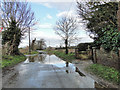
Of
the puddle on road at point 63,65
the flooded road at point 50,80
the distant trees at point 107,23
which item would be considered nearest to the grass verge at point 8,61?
the puddle on road at point 63,65

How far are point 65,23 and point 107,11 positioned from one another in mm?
13742

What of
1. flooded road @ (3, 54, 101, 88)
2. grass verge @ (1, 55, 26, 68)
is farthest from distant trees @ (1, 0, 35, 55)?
flooded road @ (3, 54, 101, 88)

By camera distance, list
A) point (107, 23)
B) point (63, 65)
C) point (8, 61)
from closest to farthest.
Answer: point (107, 23) < point (63, 65) < point (8, 61)

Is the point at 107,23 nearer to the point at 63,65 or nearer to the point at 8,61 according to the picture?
the point at 63,65

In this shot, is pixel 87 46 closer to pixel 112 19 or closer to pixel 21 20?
pixel 112 19

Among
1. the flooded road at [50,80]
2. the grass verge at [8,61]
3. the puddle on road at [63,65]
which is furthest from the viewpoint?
the grass verge at [8,61]

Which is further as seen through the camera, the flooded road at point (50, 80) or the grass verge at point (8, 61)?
the grass verge at point (8, 61)

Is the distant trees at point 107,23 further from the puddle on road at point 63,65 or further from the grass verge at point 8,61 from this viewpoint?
the grass verge at point 8,61

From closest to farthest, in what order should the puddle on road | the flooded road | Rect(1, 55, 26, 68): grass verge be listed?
the flooded road < the puddle on road < Rect(1, 55, 26, 68): grass verge

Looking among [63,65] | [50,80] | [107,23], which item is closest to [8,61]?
[63,65]

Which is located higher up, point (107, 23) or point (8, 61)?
point (107, 23)

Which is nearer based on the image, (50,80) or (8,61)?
(50,80)

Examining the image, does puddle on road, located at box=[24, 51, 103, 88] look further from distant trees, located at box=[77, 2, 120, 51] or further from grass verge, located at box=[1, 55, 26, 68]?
distant trees, located at box=[77, 2, 120, 51]

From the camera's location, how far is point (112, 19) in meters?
7.89
